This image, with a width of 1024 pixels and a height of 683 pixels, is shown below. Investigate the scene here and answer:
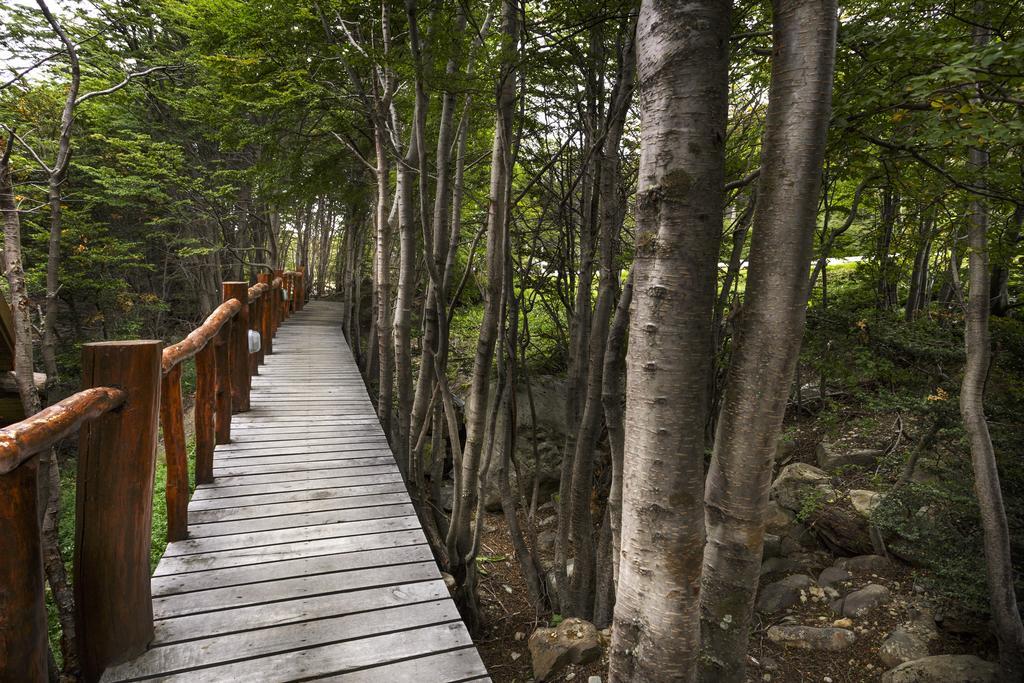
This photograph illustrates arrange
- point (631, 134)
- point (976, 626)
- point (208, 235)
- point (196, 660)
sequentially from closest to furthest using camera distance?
point (196, 660)
point (976, 626)
point (631, 134)
point (208, 235)

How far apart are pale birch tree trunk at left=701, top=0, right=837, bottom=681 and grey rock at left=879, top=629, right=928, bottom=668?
3.03 m

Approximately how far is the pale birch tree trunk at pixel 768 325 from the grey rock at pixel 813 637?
2.91 metres

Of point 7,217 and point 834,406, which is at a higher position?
point 7,217

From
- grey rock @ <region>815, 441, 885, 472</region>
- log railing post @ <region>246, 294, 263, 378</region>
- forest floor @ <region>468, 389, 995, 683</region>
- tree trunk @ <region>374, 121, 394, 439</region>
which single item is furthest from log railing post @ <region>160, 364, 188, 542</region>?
grey rock @ <region>815, 441, 885, 472</region>

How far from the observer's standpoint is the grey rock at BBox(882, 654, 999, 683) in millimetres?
3322

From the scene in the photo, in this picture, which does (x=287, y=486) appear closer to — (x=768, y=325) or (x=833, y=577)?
(x=768, y=325)

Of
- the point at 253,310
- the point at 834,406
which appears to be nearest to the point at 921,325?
the point at 834,406

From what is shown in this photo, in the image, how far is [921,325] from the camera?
5086 mm

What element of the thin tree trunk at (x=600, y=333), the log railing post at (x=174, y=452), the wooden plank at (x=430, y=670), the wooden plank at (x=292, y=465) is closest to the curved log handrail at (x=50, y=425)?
the log railing post at (x=174, y=452)

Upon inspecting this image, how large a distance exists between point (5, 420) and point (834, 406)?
25.7ft

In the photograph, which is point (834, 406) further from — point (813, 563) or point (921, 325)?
point (813, 563)

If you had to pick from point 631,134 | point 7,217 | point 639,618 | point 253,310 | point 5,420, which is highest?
point 631,134

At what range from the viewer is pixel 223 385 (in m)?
3.90

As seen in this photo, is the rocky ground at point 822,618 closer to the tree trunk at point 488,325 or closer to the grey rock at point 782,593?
the grey rock at point 782,593
